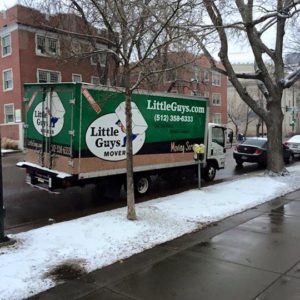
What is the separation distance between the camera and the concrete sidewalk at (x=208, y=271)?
15.6ft

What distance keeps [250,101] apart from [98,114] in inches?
284

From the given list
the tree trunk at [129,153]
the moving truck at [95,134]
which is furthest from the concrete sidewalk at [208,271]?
the moving truck at [95,134]

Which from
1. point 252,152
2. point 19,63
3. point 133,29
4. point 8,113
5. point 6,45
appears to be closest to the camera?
point 133,29

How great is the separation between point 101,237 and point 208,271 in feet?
6.93

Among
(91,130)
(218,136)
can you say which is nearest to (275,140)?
(218,136)

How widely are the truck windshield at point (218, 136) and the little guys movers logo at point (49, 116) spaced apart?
624 centimetres

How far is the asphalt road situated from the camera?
30.6 ft

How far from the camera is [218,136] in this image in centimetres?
1528

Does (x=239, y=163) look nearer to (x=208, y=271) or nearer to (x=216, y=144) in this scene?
(x=216, y=144)

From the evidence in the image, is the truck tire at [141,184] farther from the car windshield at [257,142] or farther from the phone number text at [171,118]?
the car windshield at [257,142]

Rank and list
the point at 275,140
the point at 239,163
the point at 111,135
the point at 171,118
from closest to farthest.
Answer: the point at 111,135
the point at 171,118
the point at 275,140
the point at 239,163

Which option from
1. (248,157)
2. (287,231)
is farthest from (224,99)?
(287,231)

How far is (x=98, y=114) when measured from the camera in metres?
10.6

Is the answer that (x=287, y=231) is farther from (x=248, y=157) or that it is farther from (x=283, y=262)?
(x=248, y=157)
